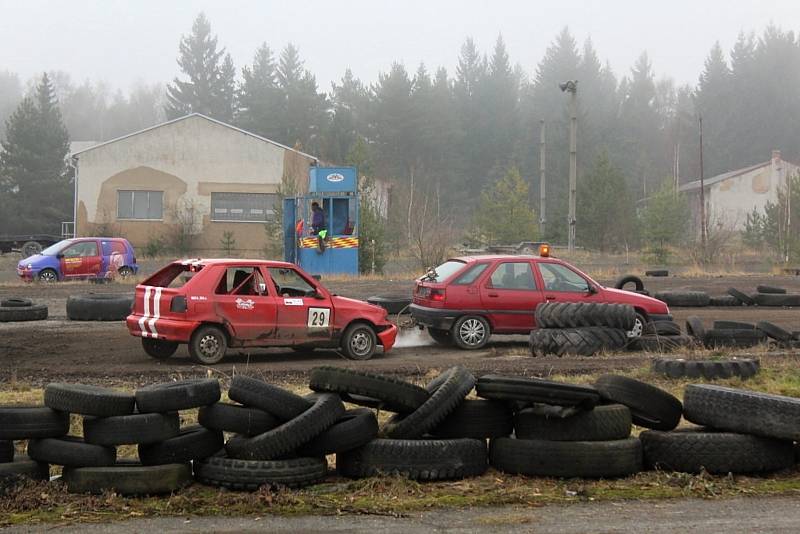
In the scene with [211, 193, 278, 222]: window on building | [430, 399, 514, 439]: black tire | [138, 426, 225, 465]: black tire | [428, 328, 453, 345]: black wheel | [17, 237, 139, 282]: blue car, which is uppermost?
[211, 193, 278, 222]: window on building

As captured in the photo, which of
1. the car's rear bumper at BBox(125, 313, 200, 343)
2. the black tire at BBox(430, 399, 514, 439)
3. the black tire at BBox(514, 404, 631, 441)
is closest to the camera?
the black tire at BBox(514, 404, 631, 441)

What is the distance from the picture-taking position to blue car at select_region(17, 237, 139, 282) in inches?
1056

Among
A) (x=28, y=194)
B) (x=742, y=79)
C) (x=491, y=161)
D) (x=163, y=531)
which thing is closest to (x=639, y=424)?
(x=163, y=531)

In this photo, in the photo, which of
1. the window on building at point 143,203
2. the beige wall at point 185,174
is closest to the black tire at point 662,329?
the beige wall at point 185,174

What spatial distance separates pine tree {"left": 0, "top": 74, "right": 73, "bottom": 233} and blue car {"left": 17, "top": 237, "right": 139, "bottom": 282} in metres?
38.2

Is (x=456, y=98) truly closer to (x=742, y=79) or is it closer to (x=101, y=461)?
(x=742, y=79)

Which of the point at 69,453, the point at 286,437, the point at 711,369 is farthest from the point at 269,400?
the point at 711,369

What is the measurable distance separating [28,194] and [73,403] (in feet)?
206

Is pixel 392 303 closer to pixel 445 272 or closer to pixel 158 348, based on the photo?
pixel 445 272

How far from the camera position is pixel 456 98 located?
96375 millimetres

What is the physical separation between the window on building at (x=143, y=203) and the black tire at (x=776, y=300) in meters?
32.4

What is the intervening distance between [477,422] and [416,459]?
26.5 inches

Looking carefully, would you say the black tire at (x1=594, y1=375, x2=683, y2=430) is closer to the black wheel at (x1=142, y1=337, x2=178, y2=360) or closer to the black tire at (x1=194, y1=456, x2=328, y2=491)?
the black tire at (x1=194, y1=456, x2=328, y2=491)

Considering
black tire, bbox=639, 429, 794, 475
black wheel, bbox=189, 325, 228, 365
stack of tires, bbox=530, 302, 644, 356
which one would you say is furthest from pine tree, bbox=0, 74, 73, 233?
black tire, bbox=639, 429, 794, 475
